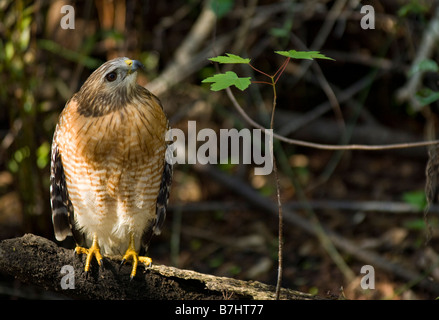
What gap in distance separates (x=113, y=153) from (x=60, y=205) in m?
0.81

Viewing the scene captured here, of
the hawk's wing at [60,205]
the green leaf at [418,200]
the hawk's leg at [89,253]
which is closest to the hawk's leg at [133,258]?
the hawk's leg at [89,253]

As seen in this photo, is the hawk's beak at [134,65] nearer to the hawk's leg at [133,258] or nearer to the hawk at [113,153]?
the hawk at [113,153]

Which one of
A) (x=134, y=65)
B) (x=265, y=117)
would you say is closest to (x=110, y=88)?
(x=134, y=65)

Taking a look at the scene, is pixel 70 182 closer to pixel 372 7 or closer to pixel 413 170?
pixel 372 7

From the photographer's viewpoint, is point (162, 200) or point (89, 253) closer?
point (89, 253)

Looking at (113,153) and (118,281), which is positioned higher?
(113,153)

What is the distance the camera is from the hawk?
3.52 metres

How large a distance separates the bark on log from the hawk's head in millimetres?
874

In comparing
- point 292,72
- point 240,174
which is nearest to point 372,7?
point 292,72

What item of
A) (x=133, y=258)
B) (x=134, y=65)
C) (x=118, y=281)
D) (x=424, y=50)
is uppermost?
(x=424, y=50)

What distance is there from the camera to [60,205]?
161 inches

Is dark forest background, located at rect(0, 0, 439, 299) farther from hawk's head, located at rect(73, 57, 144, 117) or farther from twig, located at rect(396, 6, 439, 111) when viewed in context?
hawk's head, located at rect(73, 57, 144, 117)

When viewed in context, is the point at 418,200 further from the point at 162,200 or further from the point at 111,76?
the point at 111,76

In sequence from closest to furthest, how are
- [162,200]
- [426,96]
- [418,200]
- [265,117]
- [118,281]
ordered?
[118,281], [426,96], [162,200], [418,200], [265,117]
